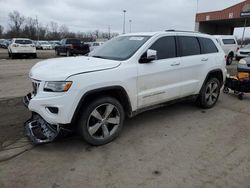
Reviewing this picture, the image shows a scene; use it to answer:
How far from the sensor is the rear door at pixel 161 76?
3.86m

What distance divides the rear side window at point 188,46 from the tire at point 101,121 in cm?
196

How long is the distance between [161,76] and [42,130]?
7.43 ft

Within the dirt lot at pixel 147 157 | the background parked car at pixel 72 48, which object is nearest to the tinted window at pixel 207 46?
the dirt lot at pixel 147 157

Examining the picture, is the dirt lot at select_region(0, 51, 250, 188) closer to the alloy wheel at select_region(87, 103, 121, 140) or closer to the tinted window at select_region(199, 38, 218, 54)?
the alloy wheel at select_region(87, 103, 121, 140)

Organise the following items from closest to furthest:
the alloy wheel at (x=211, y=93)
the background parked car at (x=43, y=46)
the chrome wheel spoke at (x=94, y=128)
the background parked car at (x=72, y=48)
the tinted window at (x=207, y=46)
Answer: the chrome wheel spoke at (x=94, y=128) → the tinted window at (x=207, y=46) → the alloy wheel at (x=211, y=93) → the background parked car at (x=72, y=48) → the background parked car at (x=43, y=46)

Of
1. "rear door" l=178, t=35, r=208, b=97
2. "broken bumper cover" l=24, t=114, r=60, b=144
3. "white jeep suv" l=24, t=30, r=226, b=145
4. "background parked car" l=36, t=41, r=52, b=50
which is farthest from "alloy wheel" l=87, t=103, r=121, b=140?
"background parked car" l=36, t=41, r=52, b=50

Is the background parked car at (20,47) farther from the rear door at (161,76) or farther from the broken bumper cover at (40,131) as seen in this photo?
the rear door at (161,76)

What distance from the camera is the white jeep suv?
3.13 metres

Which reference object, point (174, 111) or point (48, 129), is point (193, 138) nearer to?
point (174, 111)

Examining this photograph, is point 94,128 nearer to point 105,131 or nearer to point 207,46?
point 105,131

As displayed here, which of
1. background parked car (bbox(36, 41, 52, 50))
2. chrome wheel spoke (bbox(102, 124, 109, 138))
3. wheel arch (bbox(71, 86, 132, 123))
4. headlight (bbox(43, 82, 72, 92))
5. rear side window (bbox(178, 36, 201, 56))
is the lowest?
chrome wheel spoke (bbox(102, 124, 109, 138))

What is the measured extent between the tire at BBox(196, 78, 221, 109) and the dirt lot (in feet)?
1.94

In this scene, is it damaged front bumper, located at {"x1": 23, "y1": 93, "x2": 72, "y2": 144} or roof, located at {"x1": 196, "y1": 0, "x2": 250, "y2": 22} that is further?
roof, located at {"x1": 196, "y1": 0, "x2": 250, "y2": 22}

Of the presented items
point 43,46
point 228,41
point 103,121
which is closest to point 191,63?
point 103,121
